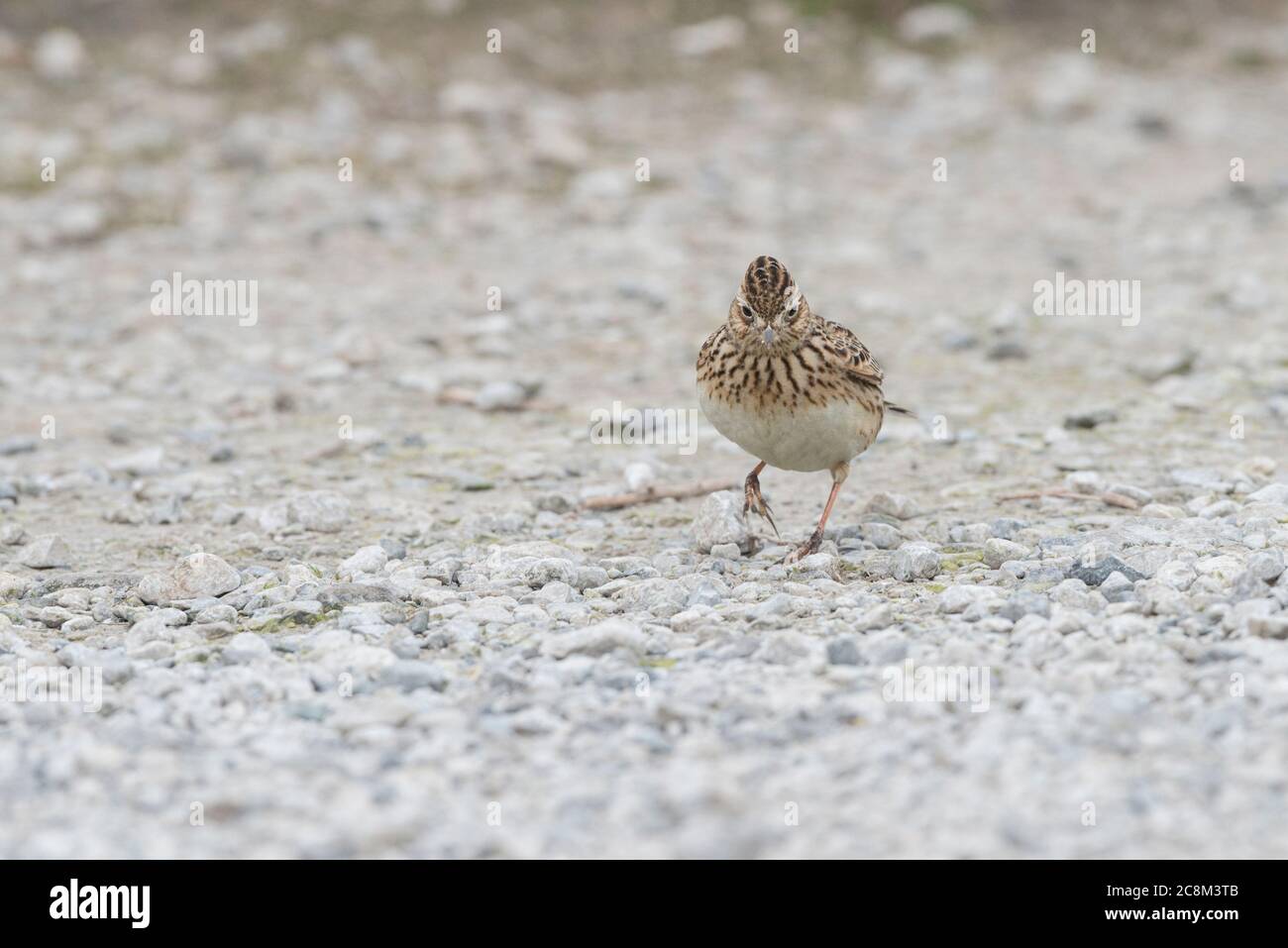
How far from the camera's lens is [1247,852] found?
4301 mm

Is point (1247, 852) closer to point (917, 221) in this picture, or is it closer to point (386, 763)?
point (386, 763)

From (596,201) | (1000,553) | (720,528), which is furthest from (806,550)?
(596,201)

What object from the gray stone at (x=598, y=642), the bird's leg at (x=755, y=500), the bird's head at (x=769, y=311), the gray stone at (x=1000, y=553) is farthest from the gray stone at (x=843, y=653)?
the bird's leg at (x=755, y=500)

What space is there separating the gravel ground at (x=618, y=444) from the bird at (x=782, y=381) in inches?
17.5

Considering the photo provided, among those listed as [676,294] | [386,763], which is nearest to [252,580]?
[386,763]

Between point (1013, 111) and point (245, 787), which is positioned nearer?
point (245, 787)

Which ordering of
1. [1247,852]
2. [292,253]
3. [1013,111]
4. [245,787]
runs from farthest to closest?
[1013,111] < [292,253] < [245,787] < [1247,852]

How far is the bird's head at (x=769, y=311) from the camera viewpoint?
283 inches

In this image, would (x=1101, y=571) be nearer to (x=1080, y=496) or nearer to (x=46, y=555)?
(x=1080, y=496)

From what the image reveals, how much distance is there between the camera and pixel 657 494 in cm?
860

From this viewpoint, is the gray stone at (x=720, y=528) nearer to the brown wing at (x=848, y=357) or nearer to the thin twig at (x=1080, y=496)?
the brown wing at (x=848, y=357)

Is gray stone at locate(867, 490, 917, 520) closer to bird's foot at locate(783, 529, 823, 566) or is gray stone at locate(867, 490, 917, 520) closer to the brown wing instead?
the brown wing

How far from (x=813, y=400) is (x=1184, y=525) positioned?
Answer: 1.72 m

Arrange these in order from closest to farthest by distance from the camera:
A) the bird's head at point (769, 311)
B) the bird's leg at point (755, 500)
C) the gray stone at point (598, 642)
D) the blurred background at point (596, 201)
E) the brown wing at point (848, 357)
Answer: the gray stone at point (598, 642), the bird's head at point (769, 311), the brown wing at point (848, 357), the bird's leg at point (755, 500), the blurred background at point (596, 201)
